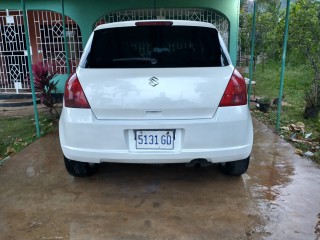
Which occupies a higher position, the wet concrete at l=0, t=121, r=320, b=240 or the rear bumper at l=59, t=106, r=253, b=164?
the rear bumper at l=59, t=106, r=253, b=164

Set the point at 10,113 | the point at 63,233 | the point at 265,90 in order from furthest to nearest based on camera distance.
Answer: the point at 265,90 → the point at 10,113 → the point at 63,233

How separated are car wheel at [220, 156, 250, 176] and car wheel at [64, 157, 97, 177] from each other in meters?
1.39

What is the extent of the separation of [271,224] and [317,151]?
2.17 metres

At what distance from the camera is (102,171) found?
11.5 feet

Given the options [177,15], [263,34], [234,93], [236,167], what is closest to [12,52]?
[177,15]

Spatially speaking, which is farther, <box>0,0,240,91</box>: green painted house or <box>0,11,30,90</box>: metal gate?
<box>0,11,30,90</box>: metal gate

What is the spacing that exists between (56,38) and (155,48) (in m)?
6.72

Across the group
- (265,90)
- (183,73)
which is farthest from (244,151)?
(265,90)

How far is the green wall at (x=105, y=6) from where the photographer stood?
8.05m

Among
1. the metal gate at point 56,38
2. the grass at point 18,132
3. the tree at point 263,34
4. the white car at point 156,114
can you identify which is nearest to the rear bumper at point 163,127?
the white car at point 156,114

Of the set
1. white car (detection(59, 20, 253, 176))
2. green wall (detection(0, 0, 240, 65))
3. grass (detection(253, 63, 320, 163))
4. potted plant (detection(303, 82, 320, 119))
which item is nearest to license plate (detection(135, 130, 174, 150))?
white car (detection(59, 20, 253, 176))

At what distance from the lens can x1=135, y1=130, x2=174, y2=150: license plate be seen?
104 inches

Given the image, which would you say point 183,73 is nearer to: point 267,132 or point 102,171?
point 102,171

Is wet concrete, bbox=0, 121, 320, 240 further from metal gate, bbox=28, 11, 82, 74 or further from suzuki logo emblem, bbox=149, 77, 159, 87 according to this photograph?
metal gate, bbox=28, 11, 82, 74
